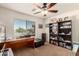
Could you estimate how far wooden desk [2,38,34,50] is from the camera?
1532 millimetres

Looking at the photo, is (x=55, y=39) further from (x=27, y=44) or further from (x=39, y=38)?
(x=27, y=44)

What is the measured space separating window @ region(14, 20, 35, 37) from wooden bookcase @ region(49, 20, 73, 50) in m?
0.41

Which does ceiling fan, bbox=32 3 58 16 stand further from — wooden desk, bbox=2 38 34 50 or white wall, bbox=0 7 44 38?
wooden desk, bbox=2 38 34 50

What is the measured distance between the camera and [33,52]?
1.63 meters

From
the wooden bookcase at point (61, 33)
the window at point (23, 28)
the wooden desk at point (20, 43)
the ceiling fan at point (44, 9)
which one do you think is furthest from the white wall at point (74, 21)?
the wooden desk at point (20, 43)

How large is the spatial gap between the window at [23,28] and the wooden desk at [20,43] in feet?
0.32

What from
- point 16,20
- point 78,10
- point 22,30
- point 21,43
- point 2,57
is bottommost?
point 2,57

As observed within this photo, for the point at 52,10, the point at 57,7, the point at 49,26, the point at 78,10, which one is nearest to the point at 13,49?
the point at 49,26

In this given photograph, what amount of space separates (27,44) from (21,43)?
0.13m

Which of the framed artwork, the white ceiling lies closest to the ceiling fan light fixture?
the white ceiling

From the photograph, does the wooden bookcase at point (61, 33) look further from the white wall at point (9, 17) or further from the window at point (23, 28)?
the white wall at point (9, 17)

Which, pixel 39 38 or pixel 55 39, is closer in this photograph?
pixel 39 38

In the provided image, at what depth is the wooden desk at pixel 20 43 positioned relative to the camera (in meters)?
1.53

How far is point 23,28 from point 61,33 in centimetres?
80
